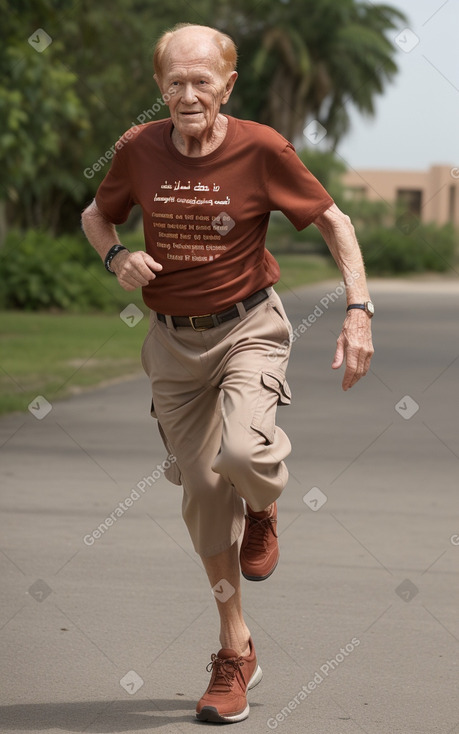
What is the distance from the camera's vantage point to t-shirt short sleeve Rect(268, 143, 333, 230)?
4047mm

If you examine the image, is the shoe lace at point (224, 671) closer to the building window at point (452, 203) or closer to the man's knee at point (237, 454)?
the man's knee at point (237, 454)

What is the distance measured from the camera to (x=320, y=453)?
9172 mm

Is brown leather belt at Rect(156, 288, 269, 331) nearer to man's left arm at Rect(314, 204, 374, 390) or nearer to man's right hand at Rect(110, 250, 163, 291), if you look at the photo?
man's right hand at Rect(110, 250, 163, 291)

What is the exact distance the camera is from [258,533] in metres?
4.30

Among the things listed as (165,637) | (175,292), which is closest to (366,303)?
(175,292)

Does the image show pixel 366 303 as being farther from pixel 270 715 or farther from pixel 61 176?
pixel 61 176

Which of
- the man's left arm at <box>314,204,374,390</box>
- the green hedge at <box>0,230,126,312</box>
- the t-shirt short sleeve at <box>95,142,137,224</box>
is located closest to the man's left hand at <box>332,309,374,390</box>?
the man's left arm at <box>314,204,374,390</box>

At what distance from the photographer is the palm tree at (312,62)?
55219mm

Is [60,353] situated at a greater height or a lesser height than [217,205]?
lesser

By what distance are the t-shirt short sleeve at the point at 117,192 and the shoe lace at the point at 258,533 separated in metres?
1.13

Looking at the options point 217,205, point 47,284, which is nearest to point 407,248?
point 47,284

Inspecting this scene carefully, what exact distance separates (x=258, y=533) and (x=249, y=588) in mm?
1465

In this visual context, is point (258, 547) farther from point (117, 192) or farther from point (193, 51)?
point (193, 51)

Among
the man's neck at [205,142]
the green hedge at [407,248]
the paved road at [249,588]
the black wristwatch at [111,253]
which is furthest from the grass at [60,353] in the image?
the green hedge at [407,248]
